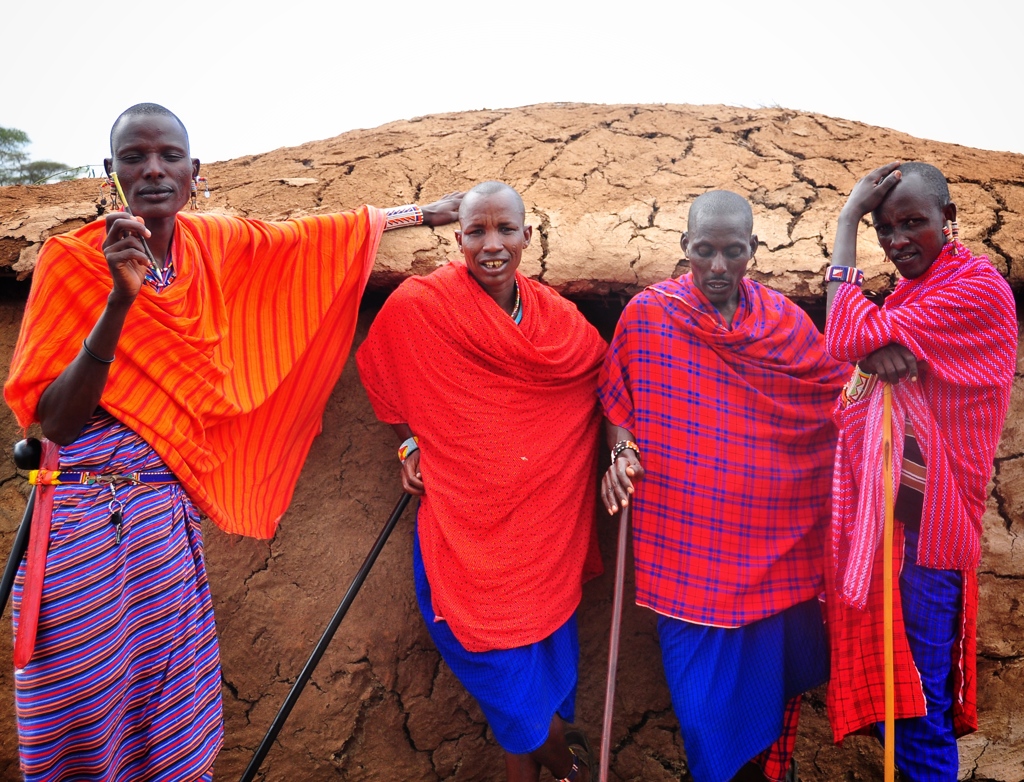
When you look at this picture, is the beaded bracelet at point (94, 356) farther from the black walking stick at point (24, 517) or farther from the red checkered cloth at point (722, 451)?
the red checkered cloth at point (722, 451)

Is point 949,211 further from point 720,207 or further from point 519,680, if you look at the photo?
point 519,680

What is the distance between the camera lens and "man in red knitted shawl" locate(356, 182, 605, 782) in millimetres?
2863

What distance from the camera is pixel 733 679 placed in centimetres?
287

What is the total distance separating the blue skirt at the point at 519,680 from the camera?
282cm

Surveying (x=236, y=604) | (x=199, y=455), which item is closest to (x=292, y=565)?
(x=236, y=604)

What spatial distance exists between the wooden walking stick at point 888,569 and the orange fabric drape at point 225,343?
1965 mm

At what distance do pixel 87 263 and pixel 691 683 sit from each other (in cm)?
238

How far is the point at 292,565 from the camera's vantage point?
11.2 ft

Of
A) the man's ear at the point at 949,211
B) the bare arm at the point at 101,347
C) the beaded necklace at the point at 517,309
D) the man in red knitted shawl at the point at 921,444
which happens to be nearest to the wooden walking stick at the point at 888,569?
the man in red knitted shawl at the point at 921,444

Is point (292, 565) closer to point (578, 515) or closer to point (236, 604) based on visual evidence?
point (236, 604)

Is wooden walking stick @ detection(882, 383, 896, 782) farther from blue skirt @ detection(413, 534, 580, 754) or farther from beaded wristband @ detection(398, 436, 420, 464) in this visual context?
beaded wristband @ detection(398, 436, 420, 464)

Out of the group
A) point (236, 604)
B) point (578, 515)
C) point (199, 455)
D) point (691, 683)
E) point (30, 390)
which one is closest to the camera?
point (30, 390)

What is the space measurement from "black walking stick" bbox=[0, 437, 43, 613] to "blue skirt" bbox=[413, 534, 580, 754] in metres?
1.36

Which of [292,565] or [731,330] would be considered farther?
[292,565]
